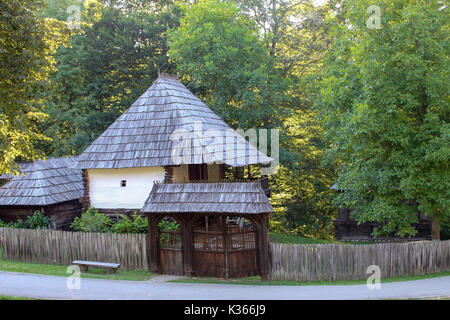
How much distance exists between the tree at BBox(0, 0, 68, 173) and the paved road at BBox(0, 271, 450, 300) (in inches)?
155

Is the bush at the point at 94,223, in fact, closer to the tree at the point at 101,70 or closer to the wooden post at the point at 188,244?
the wooden post at the point at 188,244

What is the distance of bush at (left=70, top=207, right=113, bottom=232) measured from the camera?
16522 millimetres

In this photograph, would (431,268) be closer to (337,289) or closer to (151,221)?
(337,289)

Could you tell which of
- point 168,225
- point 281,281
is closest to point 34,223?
point 168,225

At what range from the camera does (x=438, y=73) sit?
40.7 feet

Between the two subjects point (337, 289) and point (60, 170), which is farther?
point (60, 170)

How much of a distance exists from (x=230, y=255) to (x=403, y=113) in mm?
7113

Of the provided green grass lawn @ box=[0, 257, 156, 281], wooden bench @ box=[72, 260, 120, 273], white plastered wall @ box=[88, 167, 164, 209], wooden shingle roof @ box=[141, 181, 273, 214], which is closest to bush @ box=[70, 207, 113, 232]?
white plastered wall @ box=[88, 167, 164, 209]

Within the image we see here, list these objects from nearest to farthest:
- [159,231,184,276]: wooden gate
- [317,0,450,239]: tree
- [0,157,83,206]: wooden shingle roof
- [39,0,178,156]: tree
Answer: [317,0,450,239]: tree → [159,231,184,276]: wooden gate → [0,157,83,206]: wooden shingle roof → [39,0,178,156]: tree

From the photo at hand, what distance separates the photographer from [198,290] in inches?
436

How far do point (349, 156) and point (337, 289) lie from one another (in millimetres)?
6330

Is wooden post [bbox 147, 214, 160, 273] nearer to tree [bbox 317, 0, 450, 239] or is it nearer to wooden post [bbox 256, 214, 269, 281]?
wooden post [bbox 256, 214, 269, 281]

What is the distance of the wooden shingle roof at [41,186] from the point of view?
17.9 metres

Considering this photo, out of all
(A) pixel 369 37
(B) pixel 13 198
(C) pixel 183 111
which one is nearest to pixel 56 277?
(B) pixel 13 198
